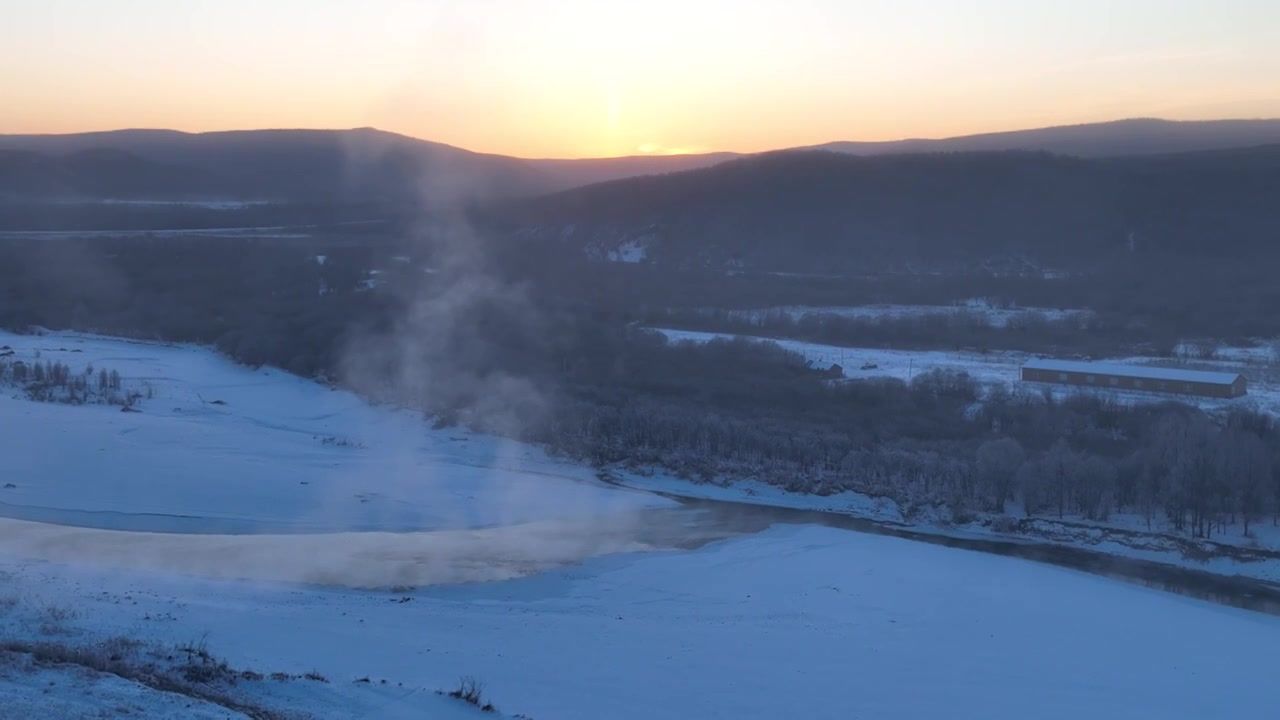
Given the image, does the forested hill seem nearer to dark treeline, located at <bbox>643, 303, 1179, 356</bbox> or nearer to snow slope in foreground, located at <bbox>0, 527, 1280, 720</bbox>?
dark treeline, located at <bbox>643, 303, 1179, 356</bbox>

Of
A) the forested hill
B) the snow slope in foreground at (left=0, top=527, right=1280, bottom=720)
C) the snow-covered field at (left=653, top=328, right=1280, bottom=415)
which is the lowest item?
the snow slope in foreground at (left=0, top=527, right=1280, bottom=720)

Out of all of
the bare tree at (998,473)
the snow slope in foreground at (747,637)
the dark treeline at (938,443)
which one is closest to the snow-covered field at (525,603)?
the snow slope in foreground at (747,637)

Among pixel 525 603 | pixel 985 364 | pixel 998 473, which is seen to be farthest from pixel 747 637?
pixel 985 364

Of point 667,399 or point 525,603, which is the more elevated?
point 667,399

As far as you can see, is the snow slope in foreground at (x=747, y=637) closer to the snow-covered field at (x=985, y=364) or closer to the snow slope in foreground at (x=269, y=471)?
the snow slope in foreground at (x=269, y=471)

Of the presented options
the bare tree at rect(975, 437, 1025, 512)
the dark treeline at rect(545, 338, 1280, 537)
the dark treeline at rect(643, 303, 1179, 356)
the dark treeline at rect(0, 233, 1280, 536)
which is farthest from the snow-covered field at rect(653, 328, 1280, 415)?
the bare tree at rect(975, 437, 1025, 512)

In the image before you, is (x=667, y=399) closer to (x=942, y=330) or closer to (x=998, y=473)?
(x=998, y=473)
